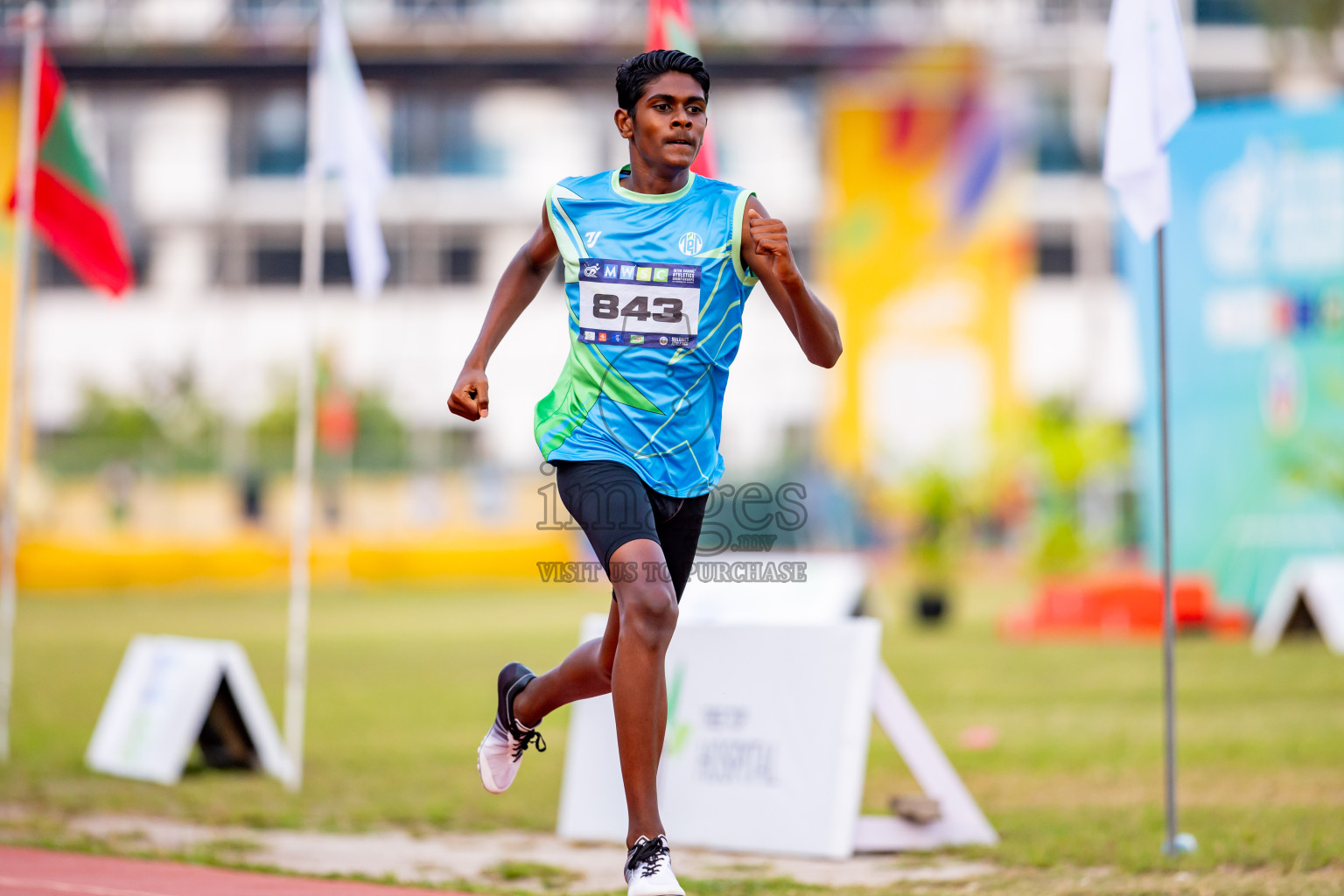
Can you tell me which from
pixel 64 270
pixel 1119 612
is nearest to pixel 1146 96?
pixel 1119 612

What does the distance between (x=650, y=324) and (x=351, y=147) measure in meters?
4.65

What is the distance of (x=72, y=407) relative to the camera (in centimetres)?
4128

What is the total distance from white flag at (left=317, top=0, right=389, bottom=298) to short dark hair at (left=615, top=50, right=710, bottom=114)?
4185mm

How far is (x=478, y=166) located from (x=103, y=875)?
1584 inches

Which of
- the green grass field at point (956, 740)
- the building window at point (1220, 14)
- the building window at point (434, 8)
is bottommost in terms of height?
the green grass field at point (956, 740)

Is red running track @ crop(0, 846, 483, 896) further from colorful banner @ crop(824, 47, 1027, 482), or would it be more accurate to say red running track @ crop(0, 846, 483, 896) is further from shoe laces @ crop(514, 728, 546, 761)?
colorful banner @ crop(824, 47, 1027, 482)

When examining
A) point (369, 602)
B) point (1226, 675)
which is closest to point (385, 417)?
point (369, 602)

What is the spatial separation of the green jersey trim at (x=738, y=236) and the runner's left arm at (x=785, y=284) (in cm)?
1

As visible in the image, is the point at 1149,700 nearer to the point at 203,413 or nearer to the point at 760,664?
the point at 760,664

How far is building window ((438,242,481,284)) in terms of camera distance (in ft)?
152

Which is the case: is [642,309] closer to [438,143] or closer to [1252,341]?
[1252,341]

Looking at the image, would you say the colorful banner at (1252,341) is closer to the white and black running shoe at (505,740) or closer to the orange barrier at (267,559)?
the orange barrier at (267,559)

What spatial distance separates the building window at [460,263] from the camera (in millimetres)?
46281

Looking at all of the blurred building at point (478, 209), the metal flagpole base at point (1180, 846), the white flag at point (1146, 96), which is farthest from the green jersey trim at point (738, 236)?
the blurred building at point (478, 209)
